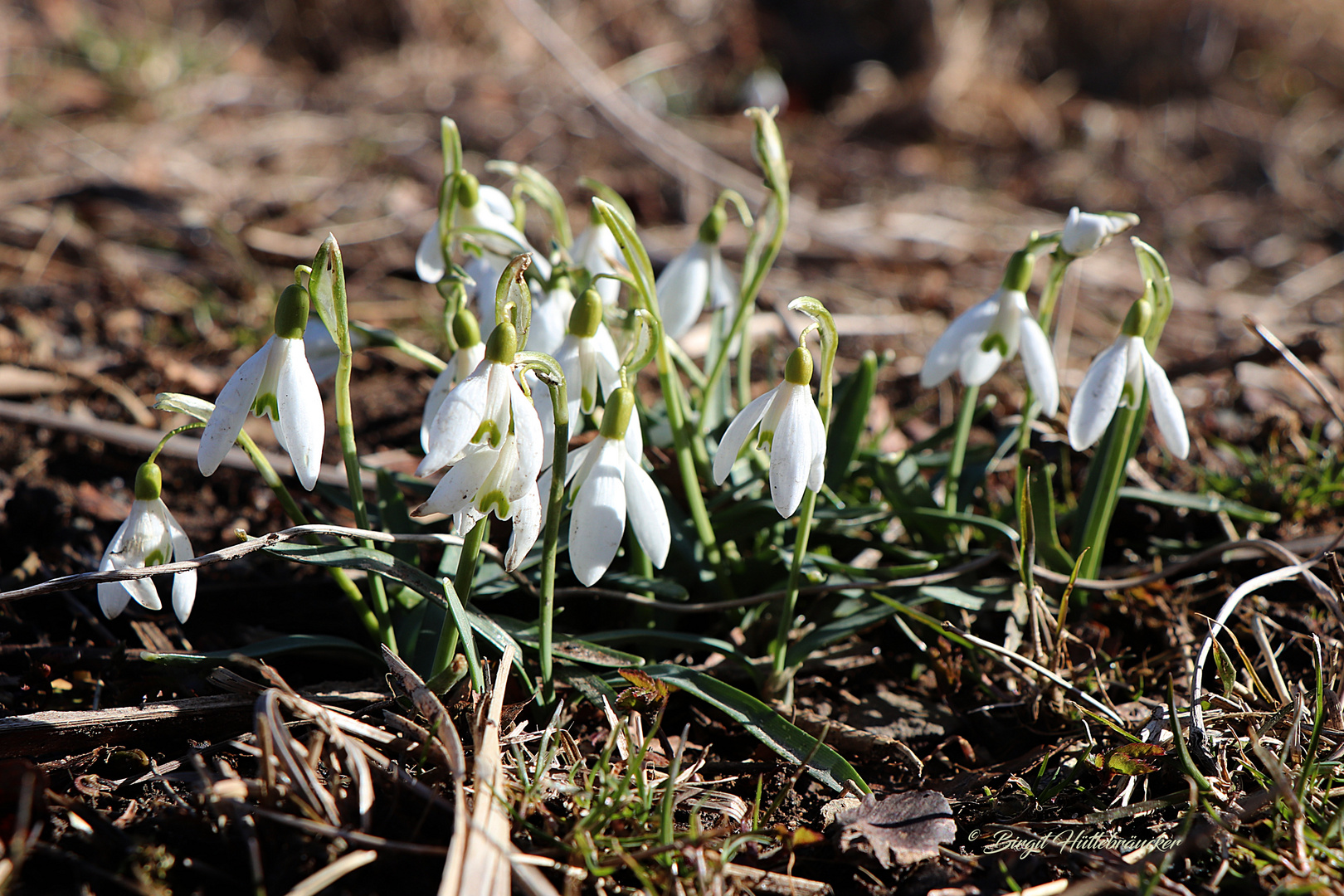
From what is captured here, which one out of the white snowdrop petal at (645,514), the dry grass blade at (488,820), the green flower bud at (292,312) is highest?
the green flower bud at (292,312)

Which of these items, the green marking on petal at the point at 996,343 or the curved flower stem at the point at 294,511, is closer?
the curved flower stem at the point at 294,511

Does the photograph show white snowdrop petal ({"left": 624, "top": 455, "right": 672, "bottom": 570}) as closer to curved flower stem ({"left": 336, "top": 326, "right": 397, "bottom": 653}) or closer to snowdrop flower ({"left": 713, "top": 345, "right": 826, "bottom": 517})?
snowdrop flower ({"left": 713, "top": 345, "right": 826, "bottom": 517})

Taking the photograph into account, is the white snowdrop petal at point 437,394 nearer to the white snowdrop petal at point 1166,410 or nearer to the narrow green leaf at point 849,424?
the narrow green leaf at point 849,424

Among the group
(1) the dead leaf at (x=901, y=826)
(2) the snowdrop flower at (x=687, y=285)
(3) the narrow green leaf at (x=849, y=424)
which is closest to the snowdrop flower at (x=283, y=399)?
(2) the snowdrop flower at (x=687, y=285)

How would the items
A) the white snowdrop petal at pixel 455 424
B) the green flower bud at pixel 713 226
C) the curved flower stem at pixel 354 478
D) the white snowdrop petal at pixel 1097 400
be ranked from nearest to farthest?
1. the white snowdrop petal at pixel 455 424
2. the curved flower stem at pixel 354 478
3. the white snowdrop petal at pixel 1097 400
4. the green flower bud at pixel 713 226

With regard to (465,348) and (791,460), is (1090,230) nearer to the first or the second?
(791,460)

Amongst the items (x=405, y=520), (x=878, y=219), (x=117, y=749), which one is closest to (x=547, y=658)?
(x=405, y=520)

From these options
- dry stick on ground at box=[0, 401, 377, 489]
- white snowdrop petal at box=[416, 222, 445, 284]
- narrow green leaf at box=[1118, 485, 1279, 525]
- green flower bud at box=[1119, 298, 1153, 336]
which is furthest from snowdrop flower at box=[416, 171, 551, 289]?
narrow green leaf at box=[1118, 485, 1279, 525]
